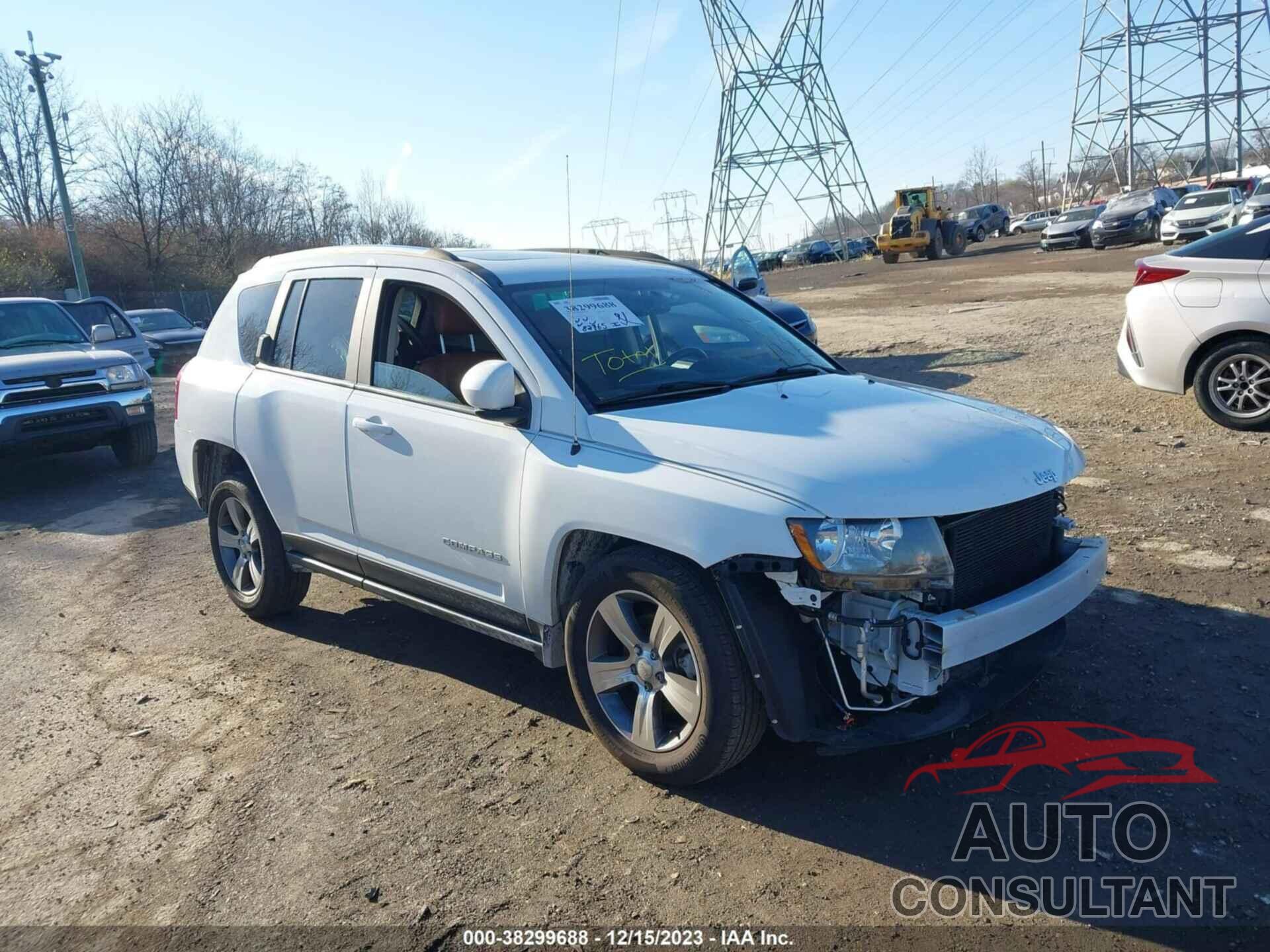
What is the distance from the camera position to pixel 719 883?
2.92 meters

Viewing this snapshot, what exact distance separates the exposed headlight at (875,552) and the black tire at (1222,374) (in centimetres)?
571

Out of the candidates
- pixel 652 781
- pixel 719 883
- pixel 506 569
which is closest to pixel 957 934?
pixel 719 883

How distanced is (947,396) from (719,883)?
7.33 ft

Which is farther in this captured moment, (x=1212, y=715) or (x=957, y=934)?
(x=1212, y=715)

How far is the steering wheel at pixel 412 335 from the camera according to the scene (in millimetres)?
4352

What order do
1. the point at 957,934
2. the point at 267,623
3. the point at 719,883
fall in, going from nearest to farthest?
the point at 957,934 → the point at 719,883 → the point at 267,623

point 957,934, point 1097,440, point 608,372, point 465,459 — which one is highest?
point 608,372

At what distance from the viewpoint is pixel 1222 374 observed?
7477mm

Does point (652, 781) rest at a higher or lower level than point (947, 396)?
lower

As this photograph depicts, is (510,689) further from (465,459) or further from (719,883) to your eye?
(719,883)

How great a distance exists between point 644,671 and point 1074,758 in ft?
5.14

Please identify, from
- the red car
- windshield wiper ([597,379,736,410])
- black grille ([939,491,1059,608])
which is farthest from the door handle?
the red car

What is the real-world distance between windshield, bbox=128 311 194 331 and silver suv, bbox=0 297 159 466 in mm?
11969

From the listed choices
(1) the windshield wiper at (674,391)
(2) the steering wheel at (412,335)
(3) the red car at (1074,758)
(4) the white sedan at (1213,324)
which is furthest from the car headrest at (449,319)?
(4) the white sedan at (1213,324)
